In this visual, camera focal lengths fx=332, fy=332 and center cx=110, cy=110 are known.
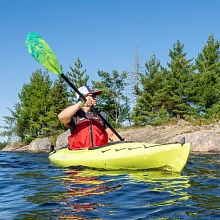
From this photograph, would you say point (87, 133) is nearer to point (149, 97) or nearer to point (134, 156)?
point (134, 156)

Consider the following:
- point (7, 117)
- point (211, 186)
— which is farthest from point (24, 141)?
point (211, 186)

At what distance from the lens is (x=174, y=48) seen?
31.0 m

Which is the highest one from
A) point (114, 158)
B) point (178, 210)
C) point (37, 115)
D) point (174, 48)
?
point (174, 48)

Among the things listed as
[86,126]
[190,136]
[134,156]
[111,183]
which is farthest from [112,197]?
[190,136]

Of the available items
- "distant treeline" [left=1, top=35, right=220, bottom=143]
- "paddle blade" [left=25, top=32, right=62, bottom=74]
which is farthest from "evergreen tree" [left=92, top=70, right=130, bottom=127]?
"paddle blade" [left=25, top=32, right=62, bottom=74]

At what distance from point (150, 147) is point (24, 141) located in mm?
36454

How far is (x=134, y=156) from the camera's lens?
18.0ft

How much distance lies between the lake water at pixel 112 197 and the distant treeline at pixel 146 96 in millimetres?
19233

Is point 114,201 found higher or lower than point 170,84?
lower

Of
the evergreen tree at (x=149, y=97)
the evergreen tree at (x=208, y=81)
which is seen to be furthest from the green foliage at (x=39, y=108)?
the evergreen tree at (x=208, y=81)

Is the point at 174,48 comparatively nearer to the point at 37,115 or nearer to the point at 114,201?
the point at 37,115

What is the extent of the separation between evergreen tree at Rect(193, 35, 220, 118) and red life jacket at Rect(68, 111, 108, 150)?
18615 mm

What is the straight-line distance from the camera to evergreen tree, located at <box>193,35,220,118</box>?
25359 millimetres

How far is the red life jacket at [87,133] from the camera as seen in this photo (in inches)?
254
